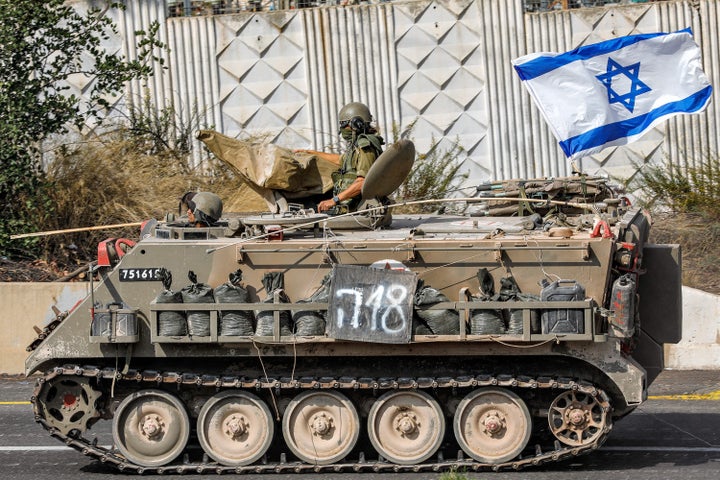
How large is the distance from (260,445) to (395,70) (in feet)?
33.9

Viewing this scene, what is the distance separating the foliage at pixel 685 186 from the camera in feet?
60.6

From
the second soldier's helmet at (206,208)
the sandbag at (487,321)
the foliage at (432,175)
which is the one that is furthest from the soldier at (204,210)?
the foliage at (432,175)

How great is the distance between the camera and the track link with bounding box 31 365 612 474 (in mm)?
10273

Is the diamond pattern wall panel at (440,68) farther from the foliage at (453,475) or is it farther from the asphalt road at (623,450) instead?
the foliage at (453,475)

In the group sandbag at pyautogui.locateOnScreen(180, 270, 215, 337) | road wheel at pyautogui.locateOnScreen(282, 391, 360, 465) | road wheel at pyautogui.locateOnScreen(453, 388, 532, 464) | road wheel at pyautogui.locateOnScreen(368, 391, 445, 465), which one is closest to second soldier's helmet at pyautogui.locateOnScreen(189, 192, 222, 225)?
sandbag at pyautogui.locateOnScreen(180, 270, 215, 337)

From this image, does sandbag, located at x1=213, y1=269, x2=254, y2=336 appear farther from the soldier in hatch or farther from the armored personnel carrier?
the soldier in hatch

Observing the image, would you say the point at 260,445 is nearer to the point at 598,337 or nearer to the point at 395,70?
the point at 598,337

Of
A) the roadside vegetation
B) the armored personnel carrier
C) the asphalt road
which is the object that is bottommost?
the asphalt road

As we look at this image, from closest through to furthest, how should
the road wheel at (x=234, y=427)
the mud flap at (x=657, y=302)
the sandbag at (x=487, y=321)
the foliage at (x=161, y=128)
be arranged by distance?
the sandbag at (x=487, y=321) → the road wheel at (x=234, y=427) → the mud flap at (x=657, y=302) → the foliage at (x=161, y=128)

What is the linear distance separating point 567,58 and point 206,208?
17.3 feet

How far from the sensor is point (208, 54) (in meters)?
20.1

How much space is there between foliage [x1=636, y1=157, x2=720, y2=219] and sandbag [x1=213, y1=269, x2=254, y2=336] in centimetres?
1010

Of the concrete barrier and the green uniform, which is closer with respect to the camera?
the green uniform

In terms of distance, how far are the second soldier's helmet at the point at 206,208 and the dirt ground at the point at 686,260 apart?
5.67 meters
